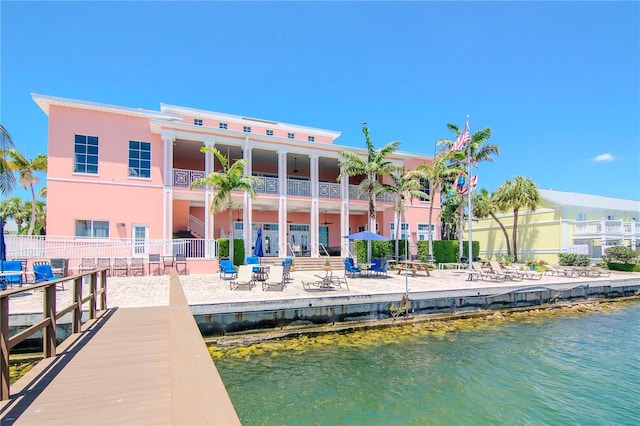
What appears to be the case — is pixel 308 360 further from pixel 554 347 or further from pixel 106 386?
pixel 554 347

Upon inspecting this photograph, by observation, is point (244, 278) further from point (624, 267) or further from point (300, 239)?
point (624, 267)

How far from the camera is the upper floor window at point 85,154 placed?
19.2m

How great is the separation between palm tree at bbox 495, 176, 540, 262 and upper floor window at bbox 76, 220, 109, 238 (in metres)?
32.6

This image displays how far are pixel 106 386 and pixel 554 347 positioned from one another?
11339 mm

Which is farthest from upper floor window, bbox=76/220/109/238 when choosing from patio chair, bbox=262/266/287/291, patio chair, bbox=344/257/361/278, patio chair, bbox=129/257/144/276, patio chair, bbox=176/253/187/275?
patio chair, bbox=344/257/361/278

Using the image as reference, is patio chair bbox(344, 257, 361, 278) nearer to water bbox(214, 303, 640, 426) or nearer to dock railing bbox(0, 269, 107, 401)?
water bbox(214, 303, 640, 426)

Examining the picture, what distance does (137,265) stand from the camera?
17484 mm

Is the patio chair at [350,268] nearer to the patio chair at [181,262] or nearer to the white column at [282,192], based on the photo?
the white column at [282,192]

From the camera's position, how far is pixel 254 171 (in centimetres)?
2698

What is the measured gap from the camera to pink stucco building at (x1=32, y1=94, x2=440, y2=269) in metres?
18.8

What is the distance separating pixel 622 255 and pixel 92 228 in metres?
36.0

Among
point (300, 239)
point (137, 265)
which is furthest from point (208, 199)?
point (300, 239)

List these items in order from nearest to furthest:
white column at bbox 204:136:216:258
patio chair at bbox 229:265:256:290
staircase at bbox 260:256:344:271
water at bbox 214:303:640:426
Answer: water at bbox 214:303:640:426, patio chair at bbox 229:265:256:290, white column at bbox 204:136:216:258, staircase at bbox 260:256:344:271

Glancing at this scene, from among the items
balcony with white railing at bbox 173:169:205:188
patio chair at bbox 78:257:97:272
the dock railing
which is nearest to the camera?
the dock railing
